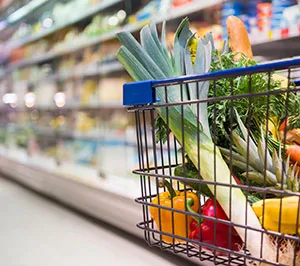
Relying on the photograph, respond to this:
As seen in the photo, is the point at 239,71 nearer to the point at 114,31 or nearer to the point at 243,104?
the point at 243,104

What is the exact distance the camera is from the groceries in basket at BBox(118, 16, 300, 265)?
67cm

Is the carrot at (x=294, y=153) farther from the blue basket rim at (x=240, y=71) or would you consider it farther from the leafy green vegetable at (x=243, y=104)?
the blue basket rim at (x=240, y=71)

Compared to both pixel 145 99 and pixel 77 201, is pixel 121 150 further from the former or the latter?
pixel 145 99

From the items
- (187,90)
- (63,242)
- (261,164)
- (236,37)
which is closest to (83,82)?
(63,242)

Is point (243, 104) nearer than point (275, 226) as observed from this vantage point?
No

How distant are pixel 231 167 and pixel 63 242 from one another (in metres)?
1.95

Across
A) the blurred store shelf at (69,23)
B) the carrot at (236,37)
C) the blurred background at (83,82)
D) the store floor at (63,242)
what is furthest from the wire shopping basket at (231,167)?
the blurred store shelf at (69,23)

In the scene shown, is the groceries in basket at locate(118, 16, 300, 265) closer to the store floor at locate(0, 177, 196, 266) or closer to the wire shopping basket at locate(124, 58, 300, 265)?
the wire shopping basket at locate(124, 58, 300, 265)

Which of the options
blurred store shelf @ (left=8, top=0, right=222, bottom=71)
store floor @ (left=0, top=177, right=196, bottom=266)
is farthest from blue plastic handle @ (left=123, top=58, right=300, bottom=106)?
store floor @ (left=0, top=177, right=196, bottom=266)

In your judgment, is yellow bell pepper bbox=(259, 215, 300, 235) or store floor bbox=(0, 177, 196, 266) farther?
store floor bbox=(0, 177, 196, 266)

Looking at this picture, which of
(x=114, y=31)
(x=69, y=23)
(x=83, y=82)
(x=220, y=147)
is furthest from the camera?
(x=83, y=82)

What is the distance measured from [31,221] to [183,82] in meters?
2.54

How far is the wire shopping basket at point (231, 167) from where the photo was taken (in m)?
0.64

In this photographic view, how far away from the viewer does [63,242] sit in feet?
8.05
